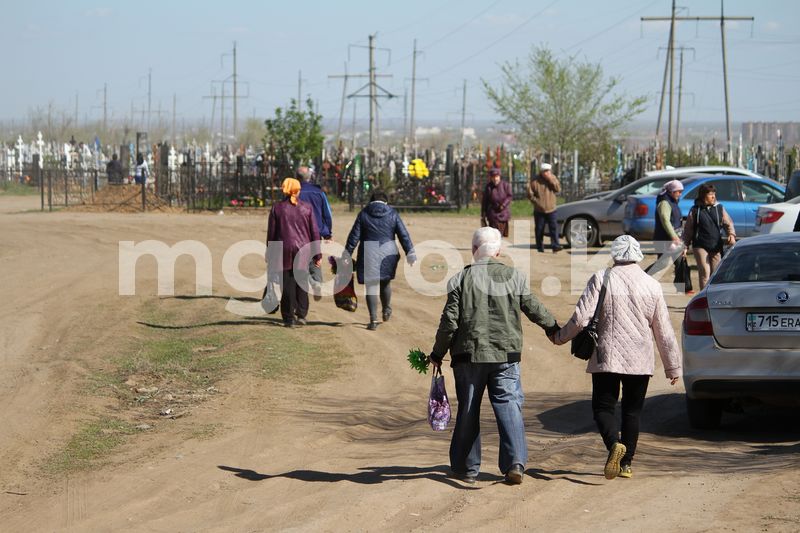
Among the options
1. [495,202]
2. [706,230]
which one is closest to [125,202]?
[495,202]

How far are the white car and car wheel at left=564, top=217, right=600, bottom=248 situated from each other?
6.29 meters

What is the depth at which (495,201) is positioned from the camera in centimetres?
2203

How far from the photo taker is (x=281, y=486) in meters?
7.58

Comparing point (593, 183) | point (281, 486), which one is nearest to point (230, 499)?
point (281, 486)

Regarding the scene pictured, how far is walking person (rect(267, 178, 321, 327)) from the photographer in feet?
46.3

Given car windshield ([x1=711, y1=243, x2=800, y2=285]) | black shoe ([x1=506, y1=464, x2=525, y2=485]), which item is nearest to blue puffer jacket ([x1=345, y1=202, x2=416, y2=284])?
car windshield ([x1=711, y1=243, x2=800, y2=285])

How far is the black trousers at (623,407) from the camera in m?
7.32

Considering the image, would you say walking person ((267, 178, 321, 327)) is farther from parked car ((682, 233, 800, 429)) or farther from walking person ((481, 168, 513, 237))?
walking person ((481, 168, 513, 237))

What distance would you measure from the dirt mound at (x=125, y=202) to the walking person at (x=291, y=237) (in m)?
23.9

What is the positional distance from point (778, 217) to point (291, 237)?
8.54 metres

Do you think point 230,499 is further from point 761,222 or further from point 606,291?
point 761,222

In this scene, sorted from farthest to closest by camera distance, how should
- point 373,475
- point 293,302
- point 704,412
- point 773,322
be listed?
point 293,302 → point 704,412 → point 773,322 → point 373,475

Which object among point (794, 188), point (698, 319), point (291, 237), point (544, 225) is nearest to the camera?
point (698, 319)

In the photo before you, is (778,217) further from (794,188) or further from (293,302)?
(293,302)
